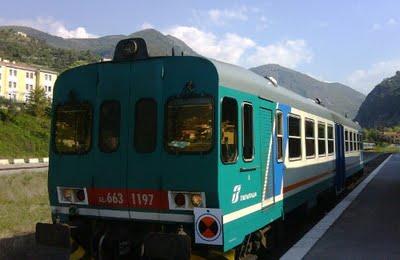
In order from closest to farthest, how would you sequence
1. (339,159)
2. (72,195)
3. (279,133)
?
(72,195), (279,133), (339,159)

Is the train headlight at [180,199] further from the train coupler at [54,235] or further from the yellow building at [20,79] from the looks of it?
the yellow building at [20,79]

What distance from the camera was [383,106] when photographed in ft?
555

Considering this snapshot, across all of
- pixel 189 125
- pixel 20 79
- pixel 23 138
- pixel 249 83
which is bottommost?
pixel 189 125

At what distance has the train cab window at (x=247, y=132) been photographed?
22.2 ft

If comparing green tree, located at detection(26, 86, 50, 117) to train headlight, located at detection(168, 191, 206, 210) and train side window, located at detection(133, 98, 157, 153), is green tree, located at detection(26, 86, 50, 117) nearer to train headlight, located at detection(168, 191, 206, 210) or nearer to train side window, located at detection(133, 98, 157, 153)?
train side window, located at detection(133, 98, 157, 153)

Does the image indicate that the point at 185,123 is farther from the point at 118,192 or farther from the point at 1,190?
the point at 1,190

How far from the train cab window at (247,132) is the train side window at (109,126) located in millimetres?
1639

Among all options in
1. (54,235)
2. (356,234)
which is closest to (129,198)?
(54,235)

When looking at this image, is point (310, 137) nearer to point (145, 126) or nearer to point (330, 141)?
point (330, 141)

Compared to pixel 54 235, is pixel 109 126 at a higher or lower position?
higher

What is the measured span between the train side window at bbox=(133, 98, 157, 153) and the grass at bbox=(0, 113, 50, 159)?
181 feet

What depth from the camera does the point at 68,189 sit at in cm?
704

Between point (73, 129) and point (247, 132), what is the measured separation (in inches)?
93.9

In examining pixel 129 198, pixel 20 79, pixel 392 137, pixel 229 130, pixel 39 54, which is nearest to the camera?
pixel 229 130
